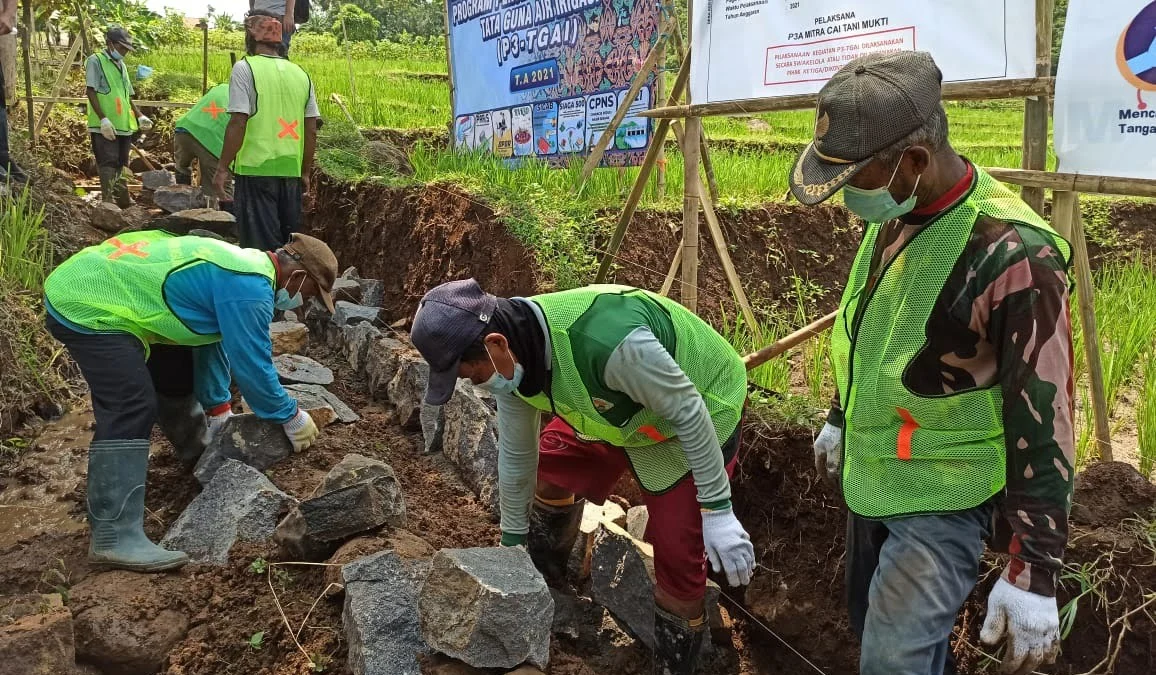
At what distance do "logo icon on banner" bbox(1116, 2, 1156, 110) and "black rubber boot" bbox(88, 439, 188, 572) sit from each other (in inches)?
137

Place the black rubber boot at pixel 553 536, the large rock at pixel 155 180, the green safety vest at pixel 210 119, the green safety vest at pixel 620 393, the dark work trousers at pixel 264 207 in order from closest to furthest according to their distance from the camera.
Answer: the green safety vest at pixel 620 393 → the black rubber boot at pixel 553 536 → the dark work trousers at pixel 264 207 → the green safety vest at pixel 210 119 → the large rock at pixel 155 180

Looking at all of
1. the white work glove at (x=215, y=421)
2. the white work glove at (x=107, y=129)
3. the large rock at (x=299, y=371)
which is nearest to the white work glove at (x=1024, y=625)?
the white work glove at (x=215, y=421)

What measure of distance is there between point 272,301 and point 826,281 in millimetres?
4119

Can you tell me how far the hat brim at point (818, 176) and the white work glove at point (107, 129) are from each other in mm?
8102

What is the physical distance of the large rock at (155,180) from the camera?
9.03 meters

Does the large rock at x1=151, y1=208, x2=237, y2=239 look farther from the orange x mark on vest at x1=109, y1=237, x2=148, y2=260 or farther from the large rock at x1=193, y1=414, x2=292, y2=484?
the orange x mark on vest at x1=109, y1=237, x2=148, y2=260

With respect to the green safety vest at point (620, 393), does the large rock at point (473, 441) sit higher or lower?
lower

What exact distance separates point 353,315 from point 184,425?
6.34ft

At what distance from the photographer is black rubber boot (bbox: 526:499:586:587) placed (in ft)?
9.40

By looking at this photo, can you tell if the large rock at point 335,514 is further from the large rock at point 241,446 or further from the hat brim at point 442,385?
the hat brim at point 442,385

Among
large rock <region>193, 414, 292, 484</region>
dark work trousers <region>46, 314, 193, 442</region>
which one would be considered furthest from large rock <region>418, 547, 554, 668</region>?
large rock <region>193, 414, 292, 484</region>

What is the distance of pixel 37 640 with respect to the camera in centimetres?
229

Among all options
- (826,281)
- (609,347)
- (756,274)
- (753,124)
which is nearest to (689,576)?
(609,347)

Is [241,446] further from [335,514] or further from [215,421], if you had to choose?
[335,514]
